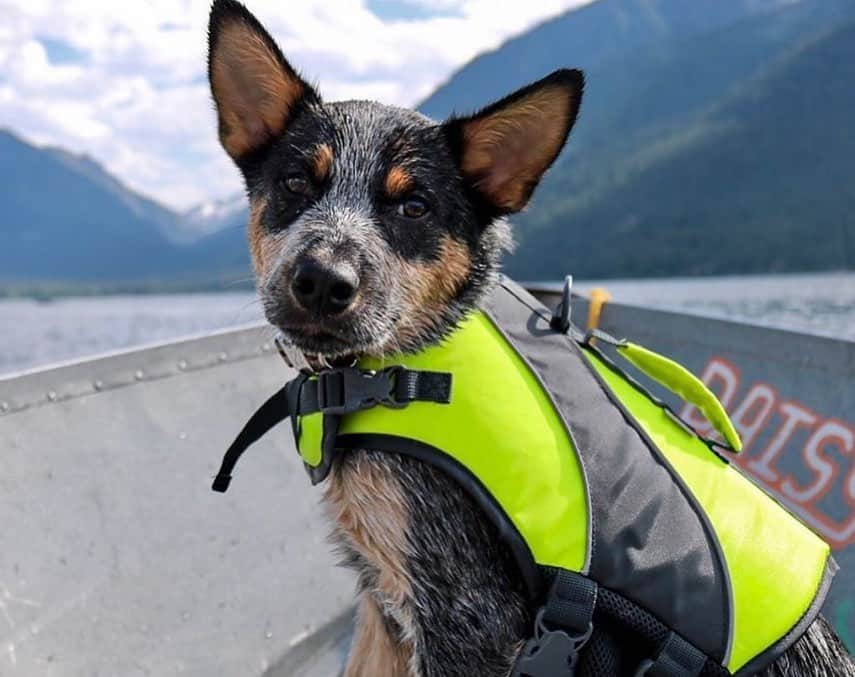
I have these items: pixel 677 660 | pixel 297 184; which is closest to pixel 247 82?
pixel 297 184

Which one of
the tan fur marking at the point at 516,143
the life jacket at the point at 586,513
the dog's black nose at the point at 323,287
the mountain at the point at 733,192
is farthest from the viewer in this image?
the mountain at the point at 733,192

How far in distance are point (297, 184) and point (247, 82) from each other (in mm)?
395

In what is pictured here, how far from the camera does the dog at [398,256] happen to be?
2.42 meters

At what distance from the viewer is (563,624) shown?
234cm

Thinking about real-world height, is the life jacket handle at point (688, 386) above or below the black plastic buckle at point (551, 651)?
above

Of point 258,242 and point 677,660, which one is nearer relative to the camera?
point 677,660

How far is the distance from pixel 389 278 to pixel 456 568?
0.89 meters

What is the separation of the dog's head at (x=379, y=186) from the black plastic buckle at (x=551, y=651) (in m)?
0.94

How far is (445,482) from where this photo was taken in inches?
96.7

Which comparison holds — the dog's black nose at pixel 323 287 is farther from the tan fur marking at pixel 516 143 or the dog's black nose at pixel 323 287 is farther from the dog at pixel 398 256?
the tan fur marking at pixel 516 143

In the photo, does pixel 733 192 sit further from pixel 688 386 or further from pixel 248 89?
pixel 248 89

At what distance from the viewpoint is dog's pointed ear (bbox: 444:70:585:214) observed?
8.04ft

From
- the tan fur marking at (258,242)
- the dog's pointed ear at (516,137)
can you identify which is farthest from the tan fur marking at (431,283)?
the tan fur marking at (258,242)

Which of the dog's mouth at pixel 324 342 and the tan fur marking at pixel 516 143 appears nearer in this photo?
the dog's mouth at pixel 324 342
